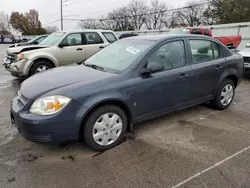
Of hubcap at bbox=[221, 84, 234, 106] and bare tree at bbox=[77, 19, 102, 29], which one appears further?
bare tree at bbox=[77, 19, 102, 29]

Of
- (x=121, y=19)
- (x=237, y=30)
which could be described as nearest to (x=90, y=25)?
(x=121, y=19)

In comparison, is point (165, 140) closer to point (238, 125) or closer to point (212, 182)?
point (212, 182)

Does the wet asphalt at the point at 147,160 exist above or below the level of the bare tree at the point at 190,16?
below

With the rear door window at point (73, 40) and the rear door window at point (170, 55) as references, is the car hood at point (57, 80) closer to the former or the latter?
the rear door window at point (170, 55)

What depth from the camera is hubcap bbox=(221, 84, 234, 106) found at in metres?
4.29

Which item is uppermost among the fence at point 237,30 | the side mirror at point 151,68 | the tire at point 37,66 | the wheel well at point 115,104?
the fence at point 237,30

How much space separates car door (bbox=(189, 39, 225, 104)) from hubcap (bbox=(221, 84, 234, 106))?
0.38m

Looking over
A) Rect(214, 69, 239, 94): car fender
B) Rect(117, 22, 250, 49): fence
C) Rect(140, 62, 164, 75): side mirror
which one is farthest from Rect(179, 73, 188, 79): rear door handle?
Rect(117, 22, 250, 49): fence

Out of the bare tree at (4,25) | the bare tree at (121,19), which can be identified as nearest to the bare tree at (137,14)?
the bare tree at (121,19)

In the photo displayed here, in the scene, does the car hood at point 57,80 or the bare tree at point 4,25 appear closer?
the car hood at point 57,80

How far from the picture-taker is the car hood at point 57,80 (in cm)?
268

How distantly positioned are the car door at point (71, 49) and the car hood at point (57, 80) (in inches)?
147

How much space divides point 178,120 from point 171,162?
133 centimetres

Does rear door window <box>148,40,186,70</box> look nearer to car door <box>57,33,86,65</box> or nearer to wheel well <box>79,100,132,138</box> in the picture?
wheel well <box>79,100,132,138</box>
